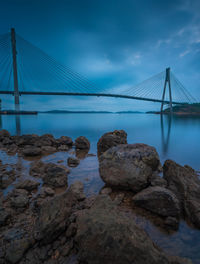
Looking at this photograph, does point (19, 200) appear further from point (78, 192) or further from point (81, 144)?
point (81, 144)

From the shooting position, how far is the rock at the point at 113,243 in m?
1.19

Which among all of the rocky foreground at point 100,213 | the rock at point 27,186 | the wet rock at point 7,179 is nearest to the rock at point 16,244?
the rocky foreground at point 100,213

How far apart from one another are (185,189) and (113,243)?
168cm

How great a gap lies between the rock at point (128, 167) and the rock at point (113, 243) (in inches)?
45.5

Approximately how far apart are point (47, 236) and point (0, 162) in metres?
3.74

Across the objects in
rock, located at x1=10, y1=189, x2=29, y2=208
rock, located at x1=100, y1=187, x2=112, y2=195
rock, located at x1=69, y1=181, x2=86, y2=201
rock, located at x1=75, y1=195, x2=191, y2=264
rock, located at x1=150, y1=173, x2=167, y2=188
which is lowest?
rock, located at x1=100, y1=187, x2=112, y2=195

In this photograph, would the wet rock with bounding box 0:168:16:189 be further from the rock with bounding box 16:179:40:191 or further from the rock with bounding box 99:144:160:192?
the rock with bounding box 99:144:160:192

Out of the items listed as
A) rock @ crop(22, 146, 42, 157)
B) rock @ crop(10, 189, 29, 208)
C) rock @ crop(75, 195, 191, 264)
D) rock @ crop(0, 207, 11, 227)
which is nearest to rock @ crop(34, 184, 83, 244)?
rock @ crop(75, 195, 191, 264)

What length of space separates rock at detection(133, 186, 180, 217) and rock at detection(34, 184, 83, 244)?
1.13 metres

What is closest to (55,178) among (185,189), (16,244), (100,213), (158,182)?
(16,244)

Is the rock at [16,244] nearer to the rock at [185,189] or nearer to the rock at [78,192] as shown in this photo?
the rock at [78,192]

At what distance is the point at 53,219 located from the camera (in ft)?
5.26

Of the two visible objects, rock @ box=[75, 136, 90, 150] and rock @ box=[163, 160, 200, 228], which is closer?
rock @ box=[163, 160, 200, 228]

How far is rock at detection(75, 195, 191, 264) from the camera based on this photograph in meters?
1.19
